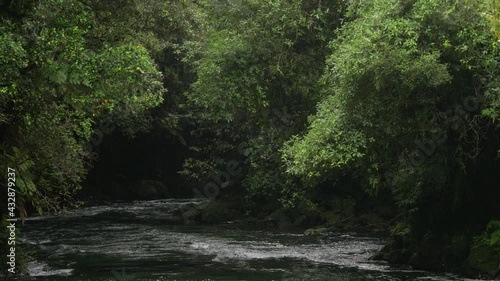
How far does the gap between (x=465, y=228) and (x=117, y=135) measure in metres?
28.0

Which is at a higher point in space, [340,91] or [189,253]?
[340,91]

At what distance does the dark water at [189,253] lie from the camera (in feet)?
54.3

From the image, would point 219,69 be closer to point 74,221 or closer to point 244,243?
point 244,243

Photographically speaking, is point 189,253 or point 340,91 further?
point 189,253

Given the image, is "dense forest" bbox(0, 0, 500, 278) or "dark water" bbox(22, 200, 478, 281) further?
"dark water" bbox(22, 200, 478, 281)

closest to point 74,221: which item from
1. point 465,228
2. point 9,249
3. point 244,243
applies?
point 244,243

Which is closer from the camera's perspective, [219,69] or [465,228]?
[465,228]

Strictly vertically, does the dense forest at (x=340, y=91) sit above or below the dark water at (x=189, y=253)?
above

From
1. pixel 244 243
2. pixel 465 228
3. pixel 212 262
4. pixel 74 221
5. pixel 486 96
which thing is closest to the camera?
pixel 486 96

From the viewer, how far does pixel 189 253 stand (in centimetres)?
2023

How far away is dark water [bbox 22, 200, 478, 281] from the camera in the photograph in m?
16.6

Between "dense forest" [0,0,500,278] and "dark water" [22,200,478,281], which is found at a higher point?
"dense forest" [0,0,500,278]

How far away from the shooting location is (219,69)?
25.0 meters

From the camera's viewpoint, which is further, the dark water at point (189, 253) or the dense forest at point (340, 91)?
the dark water at point (189, 253)
